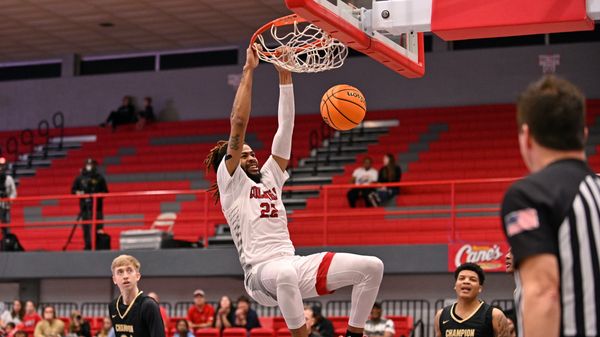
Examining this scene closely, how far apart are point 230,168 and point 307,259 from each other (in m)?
0.84

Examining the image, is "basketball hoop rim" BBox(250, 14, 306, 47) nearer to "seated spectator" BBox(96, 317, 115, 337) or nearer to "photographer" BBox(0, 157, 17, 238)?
"seated spectator" BBox(96, 317, 115, 337)

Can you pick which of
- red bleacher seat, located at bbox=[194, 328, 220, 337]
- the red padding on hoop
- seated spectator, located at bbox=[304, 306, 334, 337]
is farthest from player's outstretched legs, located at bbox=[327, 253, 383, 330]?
red bleacher seat, located at bbox=[194, 328, 220, 337]

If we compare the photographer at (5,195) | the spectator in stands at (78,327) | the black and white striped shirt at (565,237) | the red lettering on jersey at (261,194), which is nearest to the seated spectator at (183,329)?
the spectator in stands at (78,327)

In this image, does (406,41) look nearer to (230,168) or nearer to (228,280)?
(230,168)

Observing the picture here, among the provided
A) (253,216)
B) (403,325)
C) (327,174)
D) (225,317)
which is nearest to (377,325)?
(403,325)

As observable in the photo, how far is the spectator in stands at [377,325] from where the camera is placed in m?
15.1

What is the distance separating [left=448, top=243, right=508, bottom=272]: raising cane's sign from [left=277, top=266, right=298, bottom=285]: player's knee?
10.1m

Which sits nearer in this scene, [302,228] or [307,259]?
[307,259]

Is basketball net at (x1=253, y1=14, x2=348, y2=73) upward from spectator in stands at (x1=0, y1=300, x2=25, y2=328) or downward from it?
upward

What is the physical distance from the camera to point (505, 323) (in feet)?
27.7

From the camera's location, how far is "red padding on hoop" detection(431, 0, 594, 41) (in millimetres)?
7301

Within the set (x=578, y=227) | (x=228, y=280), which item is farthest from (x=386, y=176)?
(x=578, y=227)

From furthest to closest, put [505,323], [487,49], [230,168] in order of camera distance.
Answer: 1. [487,49]
2. [505,323]
3. [230,168]

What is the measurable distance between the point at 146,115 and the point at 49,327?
1107 centimetres
